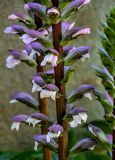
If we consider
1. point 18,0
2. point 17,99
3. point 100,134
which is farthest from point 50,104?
point 100,134

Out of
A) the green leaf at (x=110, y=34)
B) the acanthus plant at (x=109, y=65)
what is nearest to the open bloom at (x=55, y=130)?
the acanthus plant at (x=109, y=65)

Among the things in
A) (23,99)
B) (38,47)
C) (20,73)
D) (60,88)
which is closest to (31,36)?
(38,47)

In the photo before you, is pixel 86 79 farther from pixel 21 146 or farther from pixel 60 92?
pixel 60 92

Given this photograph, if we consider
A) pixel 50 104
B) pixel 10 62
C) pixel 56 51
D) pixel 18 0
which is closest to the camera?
pixel 56 51

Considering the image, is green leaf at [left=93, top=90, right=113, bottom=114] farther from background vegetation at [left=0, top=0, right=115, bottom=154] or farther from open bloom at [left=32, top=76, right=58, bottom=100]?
background vegetation at [left=0, top=0, right=115, bottom=154]

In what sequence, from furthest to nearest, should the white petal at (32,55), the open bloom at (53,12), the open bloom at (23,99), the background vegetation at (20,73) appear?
the background vegetation at (20,73), the open bloom at (23,99), the white petal at (32,55), the open bloom at (53,12)

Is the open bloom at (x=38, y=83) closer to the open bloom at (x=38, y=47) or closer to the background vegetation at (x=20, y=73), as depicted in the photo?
the open bloom at (x=38, y=47)

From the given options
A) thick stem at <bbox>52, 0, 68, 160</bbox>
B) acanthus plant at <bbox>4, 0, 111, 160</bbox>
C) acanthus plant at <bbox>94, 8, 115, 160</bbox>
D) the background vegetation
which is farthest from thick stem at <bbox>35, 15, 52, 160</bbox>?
the background vegetation

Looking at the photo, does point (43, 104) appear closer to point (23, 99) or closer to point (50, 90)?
point (23, 99)
